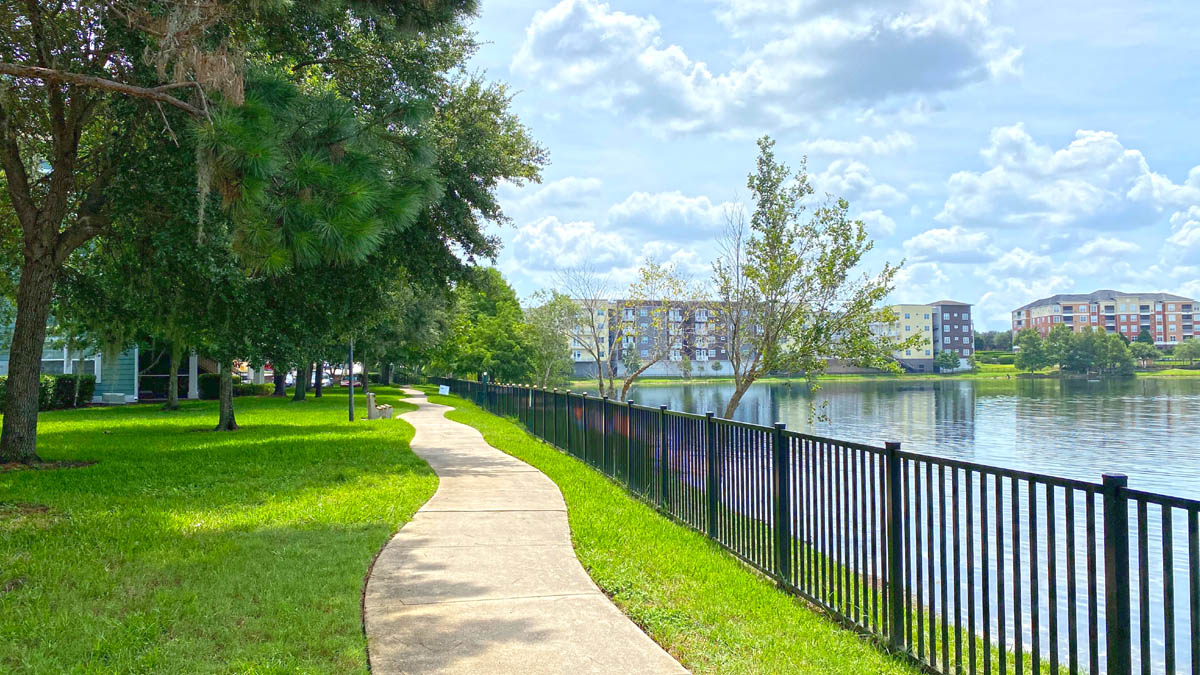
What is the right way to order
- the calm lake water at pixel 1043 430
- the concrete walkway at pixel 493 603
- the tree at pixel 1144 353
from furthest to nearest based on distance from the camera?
the tree at pixel 1144 353
the calm lake water at pixel 1043 430
the concrete walkway at pixel 493 603

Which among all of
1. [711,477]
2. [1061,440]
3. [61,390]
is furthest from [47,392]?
[1061,440]

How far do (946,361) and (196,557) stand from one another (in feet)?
366

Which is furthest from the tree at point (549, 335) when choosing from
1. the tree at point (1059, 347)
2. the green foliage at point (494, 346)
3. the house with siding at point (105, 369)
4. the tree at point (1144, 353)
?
the tree at point (1144, 353)

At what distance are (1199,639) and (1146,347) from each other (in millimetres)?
120300

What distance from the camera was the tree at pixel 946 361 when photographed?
353ft

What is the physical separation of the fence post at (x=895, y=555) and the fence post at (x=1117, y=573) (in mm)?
1405

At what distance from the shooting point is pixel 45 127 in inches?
542

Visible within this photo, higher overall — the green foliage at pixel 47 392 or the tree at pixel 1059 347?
the tree at pixel 1059 347

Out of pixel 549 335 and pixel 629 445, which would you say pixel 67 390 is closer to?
pixel 549 335

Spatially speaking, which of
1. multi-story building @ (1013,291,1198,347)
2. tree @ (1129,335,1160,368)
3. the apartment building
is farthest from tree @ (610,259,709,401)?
multi-story building @ (1013,291,1198,347)

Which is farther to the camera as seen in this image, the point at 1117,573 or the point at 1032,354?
A: the point at 1032,354

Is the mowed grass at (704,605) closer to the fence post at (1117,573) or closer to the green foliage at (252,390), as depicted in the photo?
the fence post at (1117,573)

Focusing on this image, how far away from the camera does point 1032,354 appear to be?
99.1m

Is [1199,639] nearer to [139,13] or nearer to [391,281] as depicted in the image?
[139,13]
